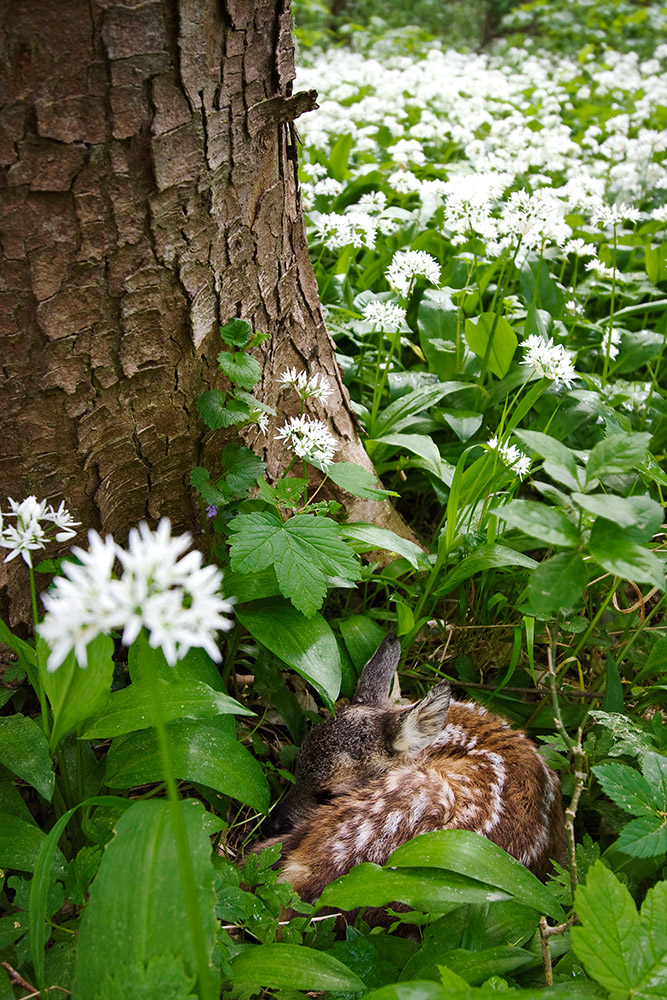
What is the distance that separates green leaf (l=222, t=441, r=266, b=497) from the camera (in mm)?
2391

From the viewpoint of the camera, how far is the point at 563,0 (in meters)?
13.1

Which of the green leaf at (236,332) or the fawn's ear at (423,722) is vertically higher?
the green leaf at (236,332)

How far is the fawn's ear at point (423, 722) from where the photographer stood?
7.30 feet

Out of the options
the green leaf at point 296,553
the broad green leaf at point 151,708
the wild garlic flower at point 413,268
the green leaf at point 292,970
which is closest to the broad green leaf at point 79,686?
the broad green leaf at point 151,708

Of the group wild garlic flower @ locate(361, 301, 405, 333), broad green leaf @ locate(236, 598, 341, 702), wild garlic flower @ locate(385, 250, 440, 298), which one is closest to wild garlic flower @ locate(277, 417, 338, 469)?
broad green leaf @ locate(236, 598, 341, 702)

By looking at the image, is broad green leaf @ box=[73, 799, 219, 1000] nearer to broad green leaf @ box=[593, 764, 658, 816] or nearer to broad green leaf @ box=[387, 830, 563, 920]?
broad green leaf @ box=[387, 830, 563, 920]

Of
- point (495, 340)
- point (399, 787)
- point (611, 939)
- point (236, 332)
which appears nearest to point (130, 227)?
point (236, 332)

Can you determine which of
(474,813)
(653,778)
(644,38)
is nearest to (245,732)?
(474,813)

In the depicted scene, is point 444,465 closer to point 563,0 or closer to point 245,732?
point 245,732

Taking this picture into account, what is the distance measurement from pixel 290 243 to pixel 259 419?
2.28 ft

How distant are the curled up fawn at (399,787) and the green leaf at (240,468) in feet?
2.33

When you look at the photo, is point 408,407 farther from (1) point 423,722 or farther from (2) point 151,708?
Result: (2) point 151,708

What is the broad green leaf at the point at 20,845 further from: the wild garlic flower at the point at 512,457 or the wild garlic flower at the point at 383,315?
the wild garlic flower at the point at 383,315

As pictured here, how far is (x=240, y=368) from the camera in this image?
88.6 inches
